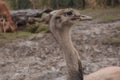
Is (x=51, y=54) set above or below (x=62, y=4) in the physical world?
above

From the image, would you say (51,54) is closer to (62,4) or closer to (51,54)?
(51,54)

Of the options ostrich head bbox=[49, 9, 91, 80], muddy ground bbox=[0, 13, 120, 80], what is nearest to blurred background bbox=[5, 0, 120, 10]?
muddy ground bbox=[0, 13, 120, 80]

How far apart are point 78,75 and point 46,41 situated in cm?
603

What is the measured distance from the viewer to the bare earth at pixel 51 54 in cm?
741

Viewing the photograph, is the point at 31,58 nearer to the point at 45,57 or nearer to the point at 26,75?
the point at 45,57

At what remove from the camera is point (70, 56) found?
4488 millimetres

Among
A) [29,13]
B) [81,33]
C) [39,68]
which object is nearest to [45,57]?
[39,68]

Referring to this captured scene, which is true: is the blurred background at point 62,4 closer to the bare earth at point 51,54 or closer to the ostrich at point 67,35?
the bare earth at point 51,54

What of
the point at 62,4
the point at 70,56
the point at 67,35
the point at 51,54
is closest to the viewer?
the point at 70,56

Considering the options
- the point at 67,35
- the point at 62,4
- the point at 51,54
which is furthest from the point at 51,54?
the point at 62,4

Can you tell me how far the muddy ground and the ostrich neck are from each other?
4.72ft

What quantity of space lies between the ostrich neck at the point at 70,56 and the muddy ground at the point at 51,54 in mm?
1439

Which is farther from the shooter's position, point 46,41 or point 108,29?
point 108,29

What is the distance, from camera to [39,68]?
7715mm
